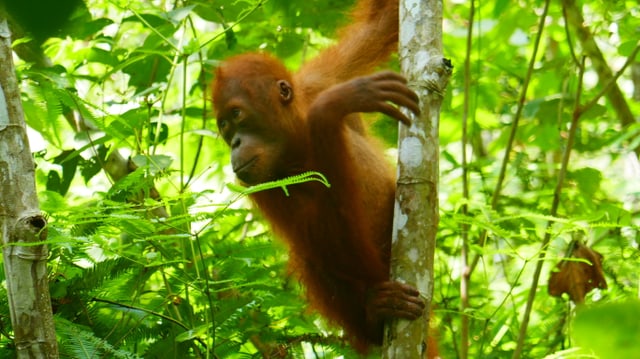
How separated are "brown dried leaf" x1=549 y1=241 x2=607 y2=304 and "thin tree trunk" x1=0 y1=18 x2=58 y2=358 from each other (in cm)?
231

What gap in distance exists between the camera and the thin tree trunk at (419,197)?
2584 millimetres

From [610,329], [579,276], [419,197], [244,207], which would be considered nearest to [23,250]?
[419,197]

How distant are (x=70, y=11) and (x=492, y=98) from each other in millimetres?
4528

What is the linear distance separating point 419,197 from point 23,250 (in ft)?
4.16

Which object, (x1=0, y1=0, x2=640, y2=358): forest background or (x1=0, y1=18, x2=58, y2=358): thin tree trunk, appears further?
(x1=0, y1=0, x2=640, y2=358): forest background

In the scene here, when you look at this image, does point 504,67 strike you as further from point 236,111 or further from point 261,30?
point 236,111

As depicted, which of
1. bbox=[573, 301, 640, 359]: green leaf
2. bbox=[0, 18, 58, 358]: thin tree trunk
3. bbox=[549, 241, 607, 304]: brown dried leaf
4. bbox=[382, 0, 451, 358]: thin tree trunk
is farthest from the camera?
bbox=[549, 241, 607, 304]: brown dried leaf

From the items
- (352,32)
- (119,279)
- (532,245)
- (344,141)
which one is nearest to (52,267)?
(119,279)

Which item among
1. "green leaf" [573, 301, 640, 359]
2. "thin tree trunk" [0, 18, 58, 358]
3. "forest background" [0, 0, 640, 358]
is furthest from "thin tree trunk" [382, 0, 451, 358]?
"green leaf" [573, 301, 640, 359]

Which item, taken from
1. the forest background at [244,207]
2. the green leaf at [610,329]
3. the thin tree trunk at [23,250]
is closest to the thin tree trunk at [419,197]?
the forest background at [244,207]

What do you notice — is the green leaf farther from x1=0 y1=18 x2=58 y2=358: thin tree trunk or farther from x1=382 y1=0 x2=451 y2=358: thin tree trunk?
x1=382 y1=0 x2=451 y2=358: thin tree trunk

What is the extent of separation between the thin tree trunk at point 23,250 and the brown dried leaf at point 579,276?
2306 millimetres

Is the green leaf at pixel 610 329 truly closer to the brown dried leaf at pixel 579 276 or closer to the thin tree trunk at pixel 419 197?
the thin tree trunk at pixel 419 197

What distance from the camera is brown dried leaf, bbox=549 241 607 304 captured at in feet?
11.4
